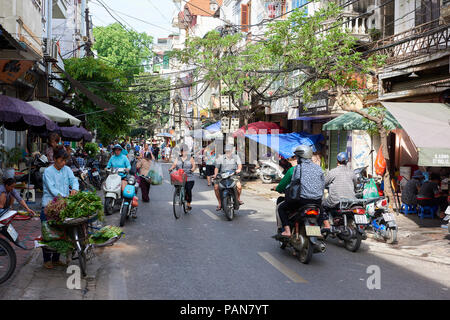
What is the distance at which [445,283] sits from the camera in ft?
21.0

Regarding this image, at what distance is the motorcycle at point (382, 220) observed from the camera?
902 cm

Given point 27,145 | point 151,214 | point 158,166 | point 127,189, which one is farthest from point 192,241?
point 27,145

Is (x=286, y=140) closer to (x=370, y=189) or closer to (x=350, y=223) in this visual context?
(x=370, y=189)

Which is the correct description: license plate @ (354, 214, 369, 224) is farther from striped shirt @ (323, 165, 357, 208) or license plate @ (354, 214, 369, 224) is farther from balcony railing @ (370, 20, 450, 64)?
balcony railing @ (370, 20, 450, 64)

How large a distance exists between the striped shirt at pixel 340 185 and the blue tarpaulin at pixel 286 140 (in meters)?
11.6

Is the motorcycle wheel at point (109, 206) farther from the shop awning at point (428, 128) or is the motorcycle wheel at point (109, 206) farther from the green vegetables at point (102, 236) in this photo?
the shop awning at point (428, 128)

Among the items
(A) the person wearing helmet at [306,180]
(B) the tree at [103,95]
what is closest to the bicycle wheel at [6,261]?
(A) the person wearing helmet at [306,180]

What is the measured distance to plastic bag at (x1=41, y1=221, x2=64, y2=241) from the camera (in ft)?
19.7

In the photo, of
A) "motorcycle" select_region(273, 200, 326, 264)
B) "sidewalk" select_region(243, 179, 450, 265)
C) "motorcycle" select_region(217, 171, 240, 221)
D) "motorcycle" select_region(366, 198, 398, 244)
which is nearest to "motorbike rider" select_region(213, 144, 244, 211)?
"motorcycle" select_region(217, 171, 240, 221)

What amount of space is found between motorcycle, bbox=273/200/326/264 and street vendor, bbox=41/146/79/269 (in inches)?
135

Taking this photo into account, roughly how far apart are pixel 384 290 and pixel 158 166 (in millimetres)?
9418

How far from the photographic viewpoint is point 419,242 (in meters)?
9.61

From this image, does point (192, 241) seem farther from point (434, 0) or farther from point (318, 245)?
point (434, 0)

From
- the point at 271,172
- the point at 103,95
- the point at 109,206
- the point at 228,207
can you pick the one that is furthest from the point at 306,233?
the point at 103,95
